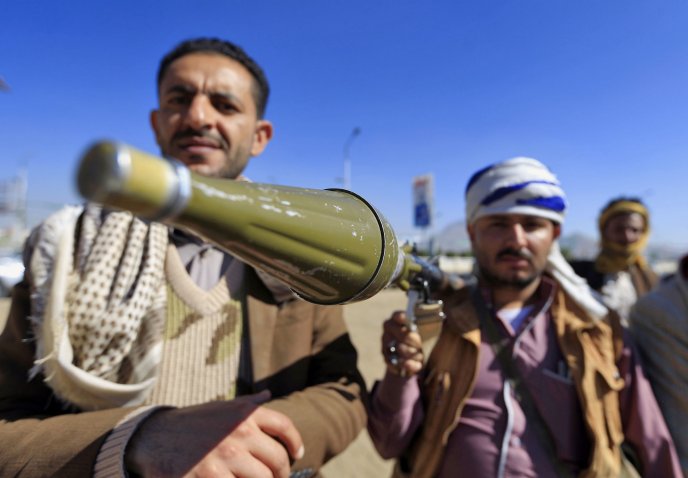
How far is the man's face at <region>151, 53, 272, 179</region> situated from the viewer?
1.40 meters

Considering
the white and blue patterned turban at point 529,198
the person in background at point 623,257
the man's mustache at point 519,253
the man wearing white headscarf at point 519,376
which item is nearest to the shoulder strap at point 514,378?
the man wearing white headscarf at point 519,376

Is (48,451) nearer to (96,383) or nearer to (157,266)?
(96,383)

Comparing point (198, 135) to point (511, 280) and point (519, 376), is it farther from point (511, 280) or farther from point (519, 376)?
point (519, 376)

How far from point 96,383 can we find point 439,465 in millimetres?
1525

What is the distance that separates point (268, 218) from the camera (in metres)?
0.57

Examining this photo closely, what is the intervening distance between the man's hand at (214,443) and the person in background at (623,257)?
4222 mm

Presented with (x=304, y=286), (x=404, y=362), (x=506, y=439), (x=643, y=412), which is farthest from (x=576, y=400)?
(x=304, y=286)

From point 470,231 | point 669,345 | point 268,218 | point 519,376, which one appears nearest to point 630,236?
point 669,345

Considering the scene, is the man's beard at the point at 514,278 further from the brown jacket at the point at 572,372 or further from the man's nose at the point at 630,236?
the man's nose at the point at 630,236

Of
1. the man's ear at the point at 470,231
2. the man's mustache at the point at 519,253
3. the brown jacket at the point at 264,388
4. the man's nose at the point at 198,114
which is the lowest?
the brown jacket at the point at 264,388

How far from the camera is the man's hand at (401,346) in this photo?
1.53m

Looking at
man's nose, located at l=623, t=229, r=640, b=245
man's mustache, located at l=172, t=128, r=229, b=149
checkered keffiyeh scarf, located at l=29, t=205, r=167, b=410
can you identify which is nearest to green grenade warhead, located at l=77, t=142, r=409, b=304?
checkered keffiyeh scarf, located at l=29, t=205, r=167, b=410

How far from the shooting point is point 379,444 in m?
1.88

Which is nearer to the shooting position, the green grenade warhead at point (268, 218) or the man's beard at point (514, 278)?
the green grenade warhead at point (268, 218)
